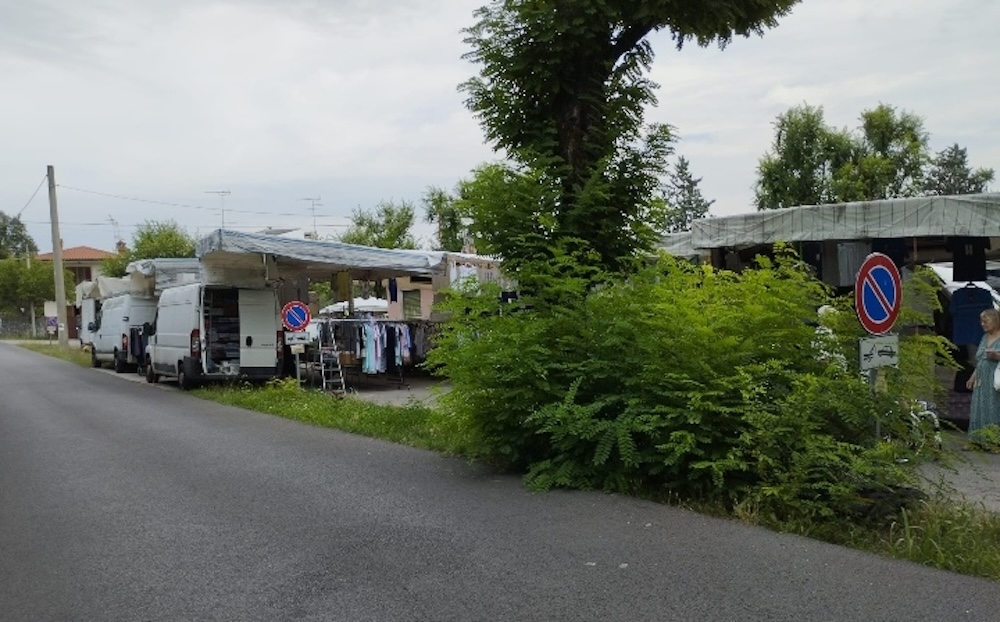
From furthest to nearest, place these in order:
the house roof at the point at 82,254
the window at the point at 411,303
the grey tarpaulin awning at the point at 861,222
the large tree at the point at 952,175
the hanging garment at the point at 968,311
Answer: the house roof at the point at 82,254, the large tree at the point at 952,175, the window at the point at 411,303, the hanging garment at the point at 968,311, the grey tarpaulin awning at the point at 861,222

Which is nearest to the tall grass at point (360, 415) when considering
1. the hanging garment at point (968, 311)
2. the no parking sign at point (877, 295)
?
the no parking sign at point (877, 295)

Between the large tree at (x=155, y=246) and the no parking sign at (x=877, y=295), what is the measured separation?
38060 millimetres

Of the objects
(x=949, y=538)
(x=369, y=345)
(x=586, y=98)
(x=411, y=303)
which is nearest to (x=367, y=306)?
(x=411, y=303)

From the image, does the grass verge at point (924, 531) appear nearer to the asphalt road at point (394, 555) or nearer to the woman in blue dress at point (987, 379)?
the asphalt road at point (394, 555)

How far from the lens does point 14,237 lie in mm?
116938

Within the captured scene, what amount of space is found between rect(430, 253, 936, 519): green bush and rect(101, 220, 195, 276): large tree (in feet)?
116

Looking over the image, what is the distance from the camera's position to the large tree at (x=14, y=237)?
115 meters

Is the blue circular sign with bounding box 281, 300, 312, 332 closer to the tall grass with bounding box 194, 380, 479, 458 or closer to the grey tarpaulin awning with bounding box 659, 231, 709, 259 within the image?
the tall grass with bounding box 194, 380, 479, 458

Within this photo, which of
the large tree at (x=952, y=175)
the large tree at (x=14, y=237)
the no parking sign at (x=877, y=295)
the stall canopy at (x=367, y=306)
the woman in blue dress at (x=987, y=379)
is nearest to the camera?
the no parking sign at (x=877, y=295)

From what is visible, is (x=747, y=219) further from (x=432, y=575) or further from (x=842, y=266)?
(x=432, y=575)

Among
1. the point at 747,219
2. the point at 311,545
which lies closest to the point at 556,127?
the point at 747,219

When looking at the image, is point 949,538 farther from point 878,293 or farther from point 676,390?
point 676,390

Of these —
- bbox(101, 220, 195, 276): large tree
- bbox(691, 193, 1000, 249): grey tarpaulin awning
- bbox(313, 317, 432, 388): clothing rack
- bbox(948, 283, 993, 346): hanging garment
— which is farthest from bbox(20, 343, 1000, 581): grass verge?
bbox(101, 220, 195, 276): large tree

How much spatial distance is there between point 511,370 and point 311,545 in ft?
8.91
